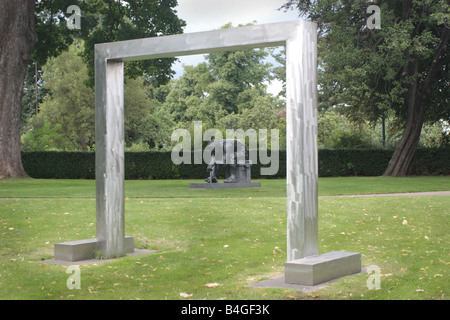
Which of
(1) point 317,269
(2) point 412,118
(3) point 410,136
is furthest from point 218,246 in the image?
(2) point 412,118

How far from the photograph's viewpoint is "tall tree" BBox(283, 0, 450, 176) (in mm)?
25859

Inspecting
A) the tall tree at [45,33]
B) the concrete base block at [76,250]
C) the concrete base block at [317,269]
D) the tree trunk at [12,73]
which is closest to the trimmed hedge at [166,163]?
the tall tree at [45,33]

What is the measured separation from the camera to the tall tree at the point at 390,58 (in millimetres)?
25859

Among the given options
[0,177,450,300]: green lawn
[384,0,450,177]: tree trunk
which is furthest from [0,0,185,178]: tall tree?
[384,0,450,177]: tree trunk

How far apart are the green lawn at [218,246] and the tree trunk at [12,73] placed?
11.8 m

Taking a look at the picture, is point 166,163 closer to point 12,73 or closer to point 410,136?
point 12,73

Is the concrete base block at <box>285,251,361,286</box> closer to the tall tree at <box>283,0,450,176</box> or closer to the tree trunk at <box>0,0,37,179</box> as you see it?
the tall tree at <box>283,0,450,176</box>

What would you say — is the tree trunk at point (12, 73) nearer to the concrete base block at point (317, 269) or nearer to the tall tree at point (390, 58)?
the tall tree at point (390, 58)

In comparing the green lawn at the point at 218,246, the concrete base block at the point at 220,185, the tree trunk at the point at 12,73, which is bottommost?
the green lawn at the point at 218,246

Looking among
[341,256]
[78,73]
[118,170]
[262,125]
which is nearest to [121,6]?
[262,125]

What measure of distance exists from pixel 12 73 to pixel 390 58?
17978 millimetres

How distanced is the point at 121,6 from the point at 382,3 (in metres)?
14.3

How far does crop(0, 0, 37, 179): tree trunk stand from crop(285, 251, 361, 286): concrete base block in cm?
2174

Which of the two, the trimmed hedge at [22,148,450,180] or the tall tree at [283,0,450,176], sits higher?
the tall tree at [283,0,450,176]
